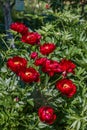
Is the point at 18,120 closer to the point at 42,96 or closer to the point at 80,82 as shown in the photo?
the point at 42,96

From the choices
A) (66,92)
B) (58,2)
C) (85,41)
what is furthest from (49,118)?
(58,2)

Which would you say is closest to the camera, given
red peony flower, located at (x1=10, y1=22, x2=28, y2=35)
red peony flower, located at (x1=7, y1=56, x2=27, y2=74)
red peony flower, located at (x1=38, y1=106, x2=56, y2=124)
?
red peony flower, located at (x1=38, y1=106, x2=56, y2=124)

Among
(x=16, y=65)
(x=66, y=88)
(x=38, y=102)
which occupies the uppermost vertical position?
(x=16, y=65)

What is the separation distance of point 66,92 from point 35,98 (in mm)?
303

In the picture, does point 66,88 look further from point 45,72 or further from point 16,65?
point 16,65

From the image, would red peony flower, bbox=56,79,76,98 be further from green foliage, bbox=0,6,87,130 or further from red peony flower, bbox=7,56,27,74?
red peony flower, bbox=7,56,27,74

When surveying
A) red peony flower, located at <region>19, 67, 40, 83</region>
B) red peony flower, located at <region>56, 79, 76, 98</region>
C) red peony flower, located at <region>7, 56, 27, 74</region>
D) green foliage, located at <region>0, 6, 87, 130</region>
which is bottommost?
green foliage, located at <region>0, 6, 87, 130</region>

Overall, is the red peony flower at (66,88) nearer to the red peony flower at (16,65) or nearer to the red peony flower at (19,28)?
the red peony flower at (16,65)

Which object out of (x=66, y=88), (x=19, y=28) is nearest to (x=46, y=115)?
(x=66, y=88)

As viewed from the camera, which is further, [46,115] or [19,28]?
[19,28]

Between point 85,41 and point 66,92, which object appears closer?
point 66,92

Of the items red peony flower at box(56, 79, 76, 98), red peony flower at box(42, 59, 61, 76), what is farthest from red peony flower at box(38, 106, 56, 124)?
red peony flower at box(42, 59, 61, 76)

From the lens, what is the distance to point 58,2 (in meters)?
7.56

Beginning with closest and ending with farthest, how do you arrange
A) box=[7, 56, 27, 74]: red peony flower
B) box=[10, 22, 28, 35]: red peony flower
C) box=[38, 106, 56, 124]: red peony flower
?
box=[38, 106, 56, 124]: red peony flower < box=[7, 56, 27, 74]: red peony flower < box=[10, 22, 28, 35]: red peony flower
